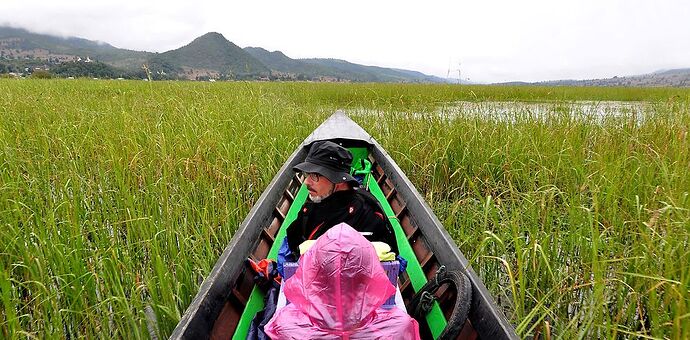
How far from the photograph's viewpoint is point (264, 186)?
14.1ft

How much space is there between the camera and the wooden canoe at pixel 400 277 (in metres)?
1.84

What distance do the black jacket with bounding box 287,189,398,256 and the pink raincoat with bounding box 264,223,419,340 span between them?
1.07 m

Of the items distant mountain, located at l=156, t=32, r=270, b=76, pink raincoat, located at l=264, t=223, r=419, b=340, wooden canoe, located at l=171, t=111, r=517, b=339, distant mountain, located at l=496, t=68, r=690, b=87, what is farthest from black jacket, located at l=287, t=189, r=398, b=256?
distant mountain, located at l=156, t=32, r=270, b=76

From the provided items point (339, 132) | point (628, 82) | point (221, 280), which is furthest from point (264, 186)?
point (628, 82)

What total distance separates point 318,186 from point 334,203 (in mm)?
148

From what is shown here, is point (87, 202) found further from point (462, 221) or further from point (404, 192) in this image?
point (462, 221)

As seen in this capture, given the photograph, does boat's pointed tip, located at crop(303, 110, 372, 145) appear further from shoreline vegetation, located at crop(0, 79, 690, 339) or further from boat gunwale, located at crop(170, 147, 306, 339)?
boat gunwale, located at crop(170, 147, 306, 339)

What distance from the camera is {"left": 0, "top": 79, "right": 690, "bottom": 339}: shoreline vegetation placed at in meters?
1.99

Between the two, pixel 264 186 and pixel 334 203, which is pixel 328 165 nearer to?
pixel 334 203

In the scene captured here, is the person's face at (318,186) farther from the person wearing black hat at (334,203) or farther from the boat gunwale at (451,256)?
the boat gunwale at (451,256)

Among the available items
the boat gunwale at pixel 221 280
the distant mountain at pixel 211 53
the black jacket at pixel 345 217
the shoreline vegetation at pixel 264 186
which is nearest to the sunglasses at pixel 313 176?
the black jacket at pixel 345 217

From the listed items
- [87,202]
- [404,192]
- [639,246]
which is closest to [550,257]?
[639,246]

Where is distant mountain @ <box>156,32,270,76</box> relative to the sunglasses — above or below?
above

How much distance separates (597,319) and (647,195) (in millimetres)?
1288
